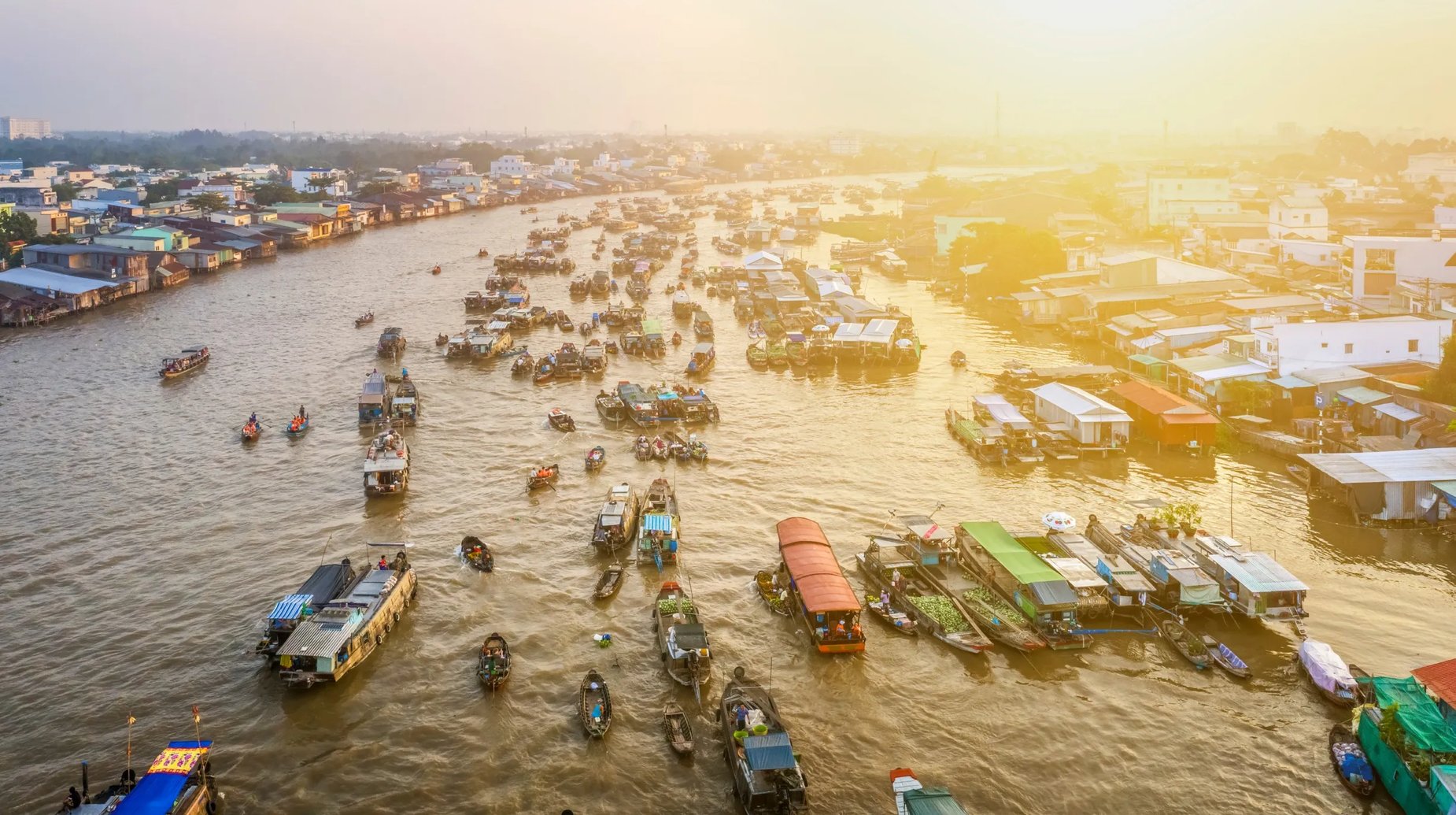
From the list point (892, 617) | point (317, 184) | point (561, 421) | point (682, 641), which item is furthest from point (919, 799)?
point (317, 184)

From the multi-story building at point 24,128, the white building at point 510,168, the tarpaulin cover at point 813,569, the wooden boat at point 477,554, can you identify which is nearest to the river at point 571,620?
the wooden boat at point 477,554

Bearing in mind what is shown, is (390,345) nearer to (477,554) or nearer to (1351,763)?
(477,554)

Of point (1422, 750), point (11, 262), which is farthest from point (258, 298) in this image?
point (1422, 750)

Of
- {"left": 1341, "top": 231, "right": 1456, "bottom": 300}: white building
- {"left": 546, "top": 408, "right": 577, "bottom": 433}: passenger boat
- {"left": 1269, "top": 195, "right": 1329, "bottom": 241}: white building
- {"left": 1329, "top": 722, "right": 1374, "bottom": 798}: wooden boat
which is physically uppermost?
{"left": 1269, "top": 195, "right": 1329, "bottom": 241}: white building

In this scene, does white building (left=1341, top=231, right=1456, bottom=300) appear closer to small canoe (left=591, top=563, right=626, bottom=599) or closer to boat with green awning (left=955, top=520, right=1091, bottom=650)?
boat with green awning (left=955, top=520, right=1091, bottom=650)

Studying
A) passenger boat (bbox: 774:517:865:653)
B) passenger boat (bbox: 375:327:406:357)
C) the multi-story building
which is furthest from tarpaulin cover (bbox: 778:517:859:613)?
the multi-story building

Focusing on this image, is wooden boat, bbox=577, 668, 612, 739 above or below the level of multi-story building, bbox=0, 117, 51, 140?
below

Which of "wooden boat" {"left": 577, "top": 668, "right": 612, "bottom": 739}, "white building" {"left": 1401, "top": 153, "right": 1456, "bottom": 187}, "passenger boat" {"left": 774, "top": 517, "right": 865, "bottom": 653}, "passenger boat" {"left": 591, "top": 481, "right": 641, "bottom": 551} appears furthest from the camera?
"white building" {"left": 1401, "top": 153, "right": 1456, "bottom": 187}
